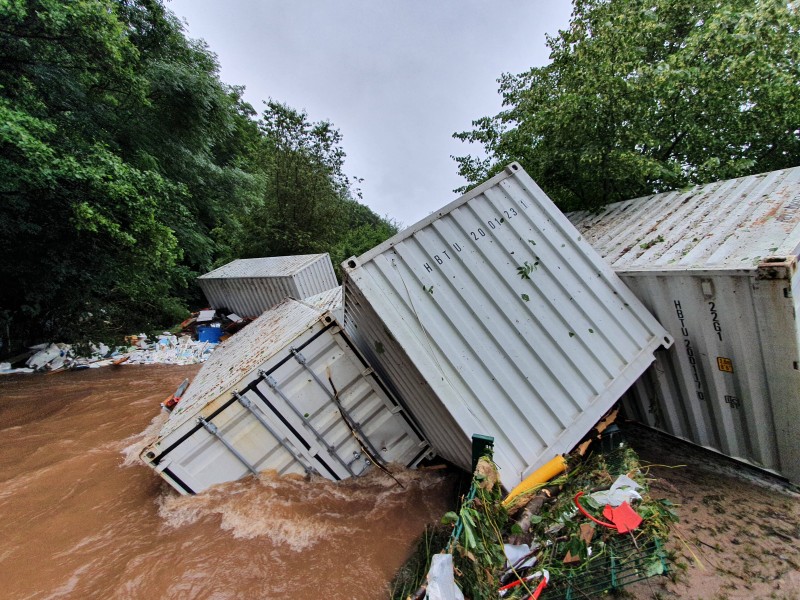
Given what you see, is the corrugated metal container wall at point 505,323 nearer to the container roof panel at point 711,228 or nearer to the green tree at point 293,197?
the container roof panel at point 711,228

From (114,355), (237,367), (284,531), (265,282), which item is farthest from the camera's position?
(265,282)

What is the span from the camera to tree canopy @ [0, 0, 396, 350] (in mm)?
5953

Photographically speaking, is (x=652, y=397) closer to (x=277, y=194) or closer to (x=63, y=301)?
(x=63, y=301)

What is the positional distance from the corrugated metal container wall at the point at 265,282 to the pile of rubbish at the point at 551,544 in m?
8.54

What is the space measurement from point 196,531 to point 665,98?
860cm

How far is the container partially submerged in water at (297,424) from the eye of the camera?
10.9 feet

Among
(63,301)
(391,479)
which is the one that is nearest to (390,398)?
(391,479)

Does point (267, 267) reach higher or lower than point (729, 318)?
higher

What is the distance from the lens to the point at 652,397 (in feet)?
12.0

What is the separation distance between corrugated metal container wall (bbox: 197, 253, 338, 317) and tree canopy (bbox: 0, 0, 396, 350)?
1295mm

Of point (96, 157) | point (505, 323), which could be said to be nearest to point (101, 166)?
point (96, 157)

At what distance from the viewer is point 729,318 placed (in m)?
2.68

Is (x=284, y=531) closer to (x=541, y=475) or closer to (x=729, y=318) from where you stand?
(x=541, y=475)

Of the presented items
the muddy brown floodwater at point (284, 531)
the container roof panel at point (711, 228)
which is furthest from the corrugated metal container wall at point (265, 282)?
the container roof panel at point (711, 228)
